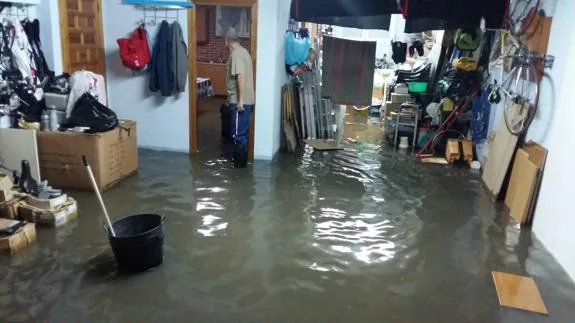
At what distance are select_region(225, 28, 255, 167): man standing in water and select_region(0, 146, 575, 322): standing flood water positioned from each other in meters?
0.46

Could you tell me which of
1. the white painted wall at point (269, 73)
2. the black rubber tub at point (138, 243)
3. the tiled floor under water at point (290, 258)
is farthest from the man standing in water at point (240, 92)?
the black rubber tub at point (138, 243)

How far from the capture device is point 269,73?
5.39 metres

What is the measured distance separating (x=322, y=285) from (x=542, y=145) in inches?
95.6

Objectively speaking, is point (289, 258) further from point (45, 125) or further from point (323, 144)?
point (323, 144)

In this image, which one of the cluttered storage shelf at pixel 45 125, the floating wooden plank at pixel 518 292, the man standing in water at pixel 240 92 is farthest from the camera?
the man standing in water at pixel 240 92

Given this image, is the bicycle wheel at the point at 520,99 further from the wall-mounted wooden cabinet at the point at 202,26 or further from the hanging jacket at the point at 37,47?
the wall-mounted wooden cabinet at the point at 202,26

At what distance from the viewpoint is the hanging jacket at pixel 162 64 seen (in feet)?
17.6

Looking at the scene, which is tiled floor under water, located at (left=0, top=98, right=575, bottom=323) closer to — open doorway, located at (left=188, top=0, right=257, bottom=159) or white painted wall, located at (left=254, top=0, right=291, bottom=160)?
white painted wall, located at (left=254, top=0, right=291, bottom=160)

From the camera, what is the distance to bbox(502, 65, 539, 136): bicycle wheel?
4.23m

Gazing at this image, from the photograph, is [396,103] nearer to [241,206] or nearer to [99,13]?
[241,206]

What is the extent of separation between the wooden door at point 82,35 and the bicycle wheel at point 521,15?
179 inches

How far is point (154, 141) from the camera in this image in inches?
233

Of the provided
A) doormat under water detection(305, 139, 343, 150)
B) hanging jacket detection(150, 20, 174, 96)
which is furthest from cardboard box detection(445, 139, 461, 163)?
hanging jacket detection(150, 20, 174, 96)

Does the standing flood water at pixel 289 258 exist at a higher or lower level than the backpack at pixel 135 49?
lower
